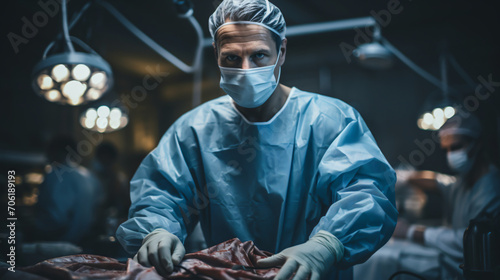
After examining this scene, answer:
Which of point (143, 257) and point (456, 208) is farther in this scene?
point (456, 208)

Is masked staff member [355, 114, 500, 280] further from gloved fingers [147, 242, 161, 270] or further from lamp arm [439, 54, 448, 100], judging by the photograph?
gloved fingers [147, 242, 161, 270]

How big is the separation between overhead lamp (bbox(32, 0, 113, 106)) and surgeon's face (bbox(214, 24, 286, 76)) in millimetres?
927

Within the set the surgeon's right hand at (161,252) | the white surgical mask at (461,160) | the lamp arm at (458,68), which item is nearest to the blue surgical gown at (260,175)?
the surgeon's right hand at (161,252)

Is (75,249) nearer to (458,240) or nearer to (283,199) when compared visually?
(283,199)

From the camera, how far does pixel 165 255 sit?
1164mm

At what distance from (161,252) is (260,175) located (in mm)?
501

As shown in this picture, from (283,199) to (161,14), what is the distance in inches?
73.2

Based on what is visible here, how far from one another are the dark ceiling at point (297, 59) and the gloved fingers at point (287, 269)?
1074 mm

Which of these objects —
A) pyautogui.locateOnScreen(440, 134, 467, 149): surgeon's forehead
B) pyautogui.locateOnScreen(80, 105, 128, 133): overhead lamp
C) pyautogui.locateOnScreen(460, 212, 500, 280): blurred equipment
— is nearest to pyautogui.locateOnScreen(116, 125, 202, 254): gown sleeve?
pyautogui.locateOnScreen(460, 212, 500, 280): blurred equipment

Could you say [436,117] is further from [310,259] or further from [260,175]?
[310,259]

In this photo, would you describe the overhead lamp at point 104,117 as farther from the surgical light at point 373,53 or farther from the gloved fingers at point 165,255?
the gloved fingers at point 165,255

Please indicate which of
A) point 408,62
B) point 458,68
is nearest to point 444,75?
point 458,68

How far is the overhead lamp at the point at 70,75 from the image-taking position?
1956mm

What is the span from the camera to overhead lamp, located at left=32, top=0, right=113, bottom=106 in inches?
77.0
